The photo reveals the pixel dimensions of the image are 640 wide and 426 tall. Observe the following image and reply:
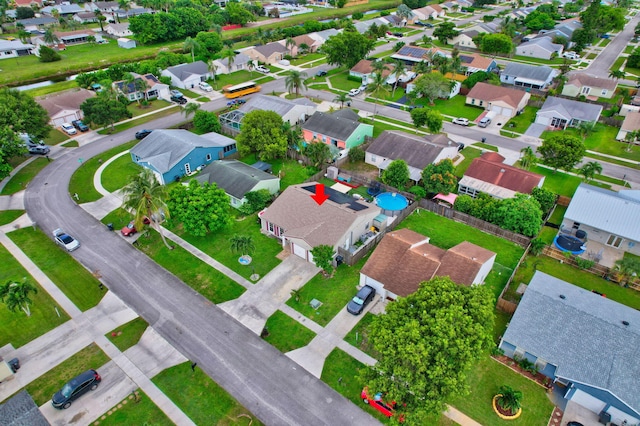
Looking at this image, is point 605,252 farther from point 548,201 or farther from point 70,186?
point 70,186

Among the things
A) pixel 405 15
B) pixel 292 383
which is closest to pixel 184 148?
pixel 292 383

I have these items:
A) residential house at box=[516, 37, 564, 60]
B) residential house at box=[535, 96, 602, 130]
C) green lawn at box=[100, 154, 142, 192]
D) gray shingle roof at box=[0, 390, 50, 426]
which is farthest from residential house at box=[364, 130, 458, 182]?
residential house at box=[516, 37, 564, 60]

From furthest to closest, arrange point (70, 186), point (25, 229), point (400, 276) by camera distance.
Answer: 1. point (70, 186)
2. point (25, 229)
3. point (400, 276)

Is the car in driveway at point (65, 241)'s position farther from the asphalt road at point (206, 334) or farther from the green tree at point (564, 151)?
the green tree at point (564, 151)

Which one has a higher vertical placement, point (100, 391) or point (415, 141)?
point (415, 141)

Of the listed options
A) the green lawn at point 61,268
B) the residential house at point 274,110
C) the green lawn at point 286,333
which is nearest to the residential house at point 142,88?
the residential house at point 274,110
